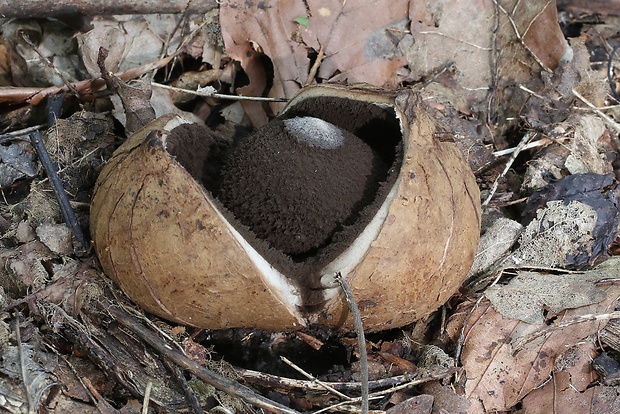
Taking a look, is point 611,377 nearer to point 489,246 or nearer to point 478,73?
point 489,246

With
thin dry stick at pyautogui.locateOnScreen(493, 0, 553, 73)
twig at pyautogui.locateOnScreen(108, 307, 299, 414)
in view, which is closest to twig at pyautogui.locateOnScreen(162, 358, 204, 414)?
twig at pyautogui.locateOnScreen(108, 307, 299, 414)

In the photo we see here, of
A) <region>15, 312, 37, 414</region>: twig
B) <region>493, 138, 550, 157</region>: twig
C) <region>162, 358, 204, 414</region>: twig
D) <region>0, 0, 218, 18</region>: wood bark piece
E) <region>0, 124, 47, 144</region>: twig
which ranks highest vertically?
<region>0, 0, 218, 18</region>: wood bark piece

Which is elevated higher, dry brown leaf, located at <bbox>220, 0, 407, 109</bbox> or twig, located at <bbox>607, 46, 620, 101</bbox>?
dry brown leaf, located at <bbox>220, 0, 407, 109</bbox>

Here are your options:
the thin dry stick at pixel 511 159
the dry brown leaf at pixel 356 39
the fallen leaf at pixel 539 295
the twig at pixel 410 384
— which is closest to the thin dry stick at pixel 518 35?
the thin dry stick at pixel 511 159

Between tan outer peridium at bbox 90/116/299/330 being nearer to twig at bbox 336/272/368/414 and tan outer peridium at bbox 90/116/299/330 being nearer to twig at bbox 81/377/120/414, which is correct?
twig at bbox 336/272/368/414

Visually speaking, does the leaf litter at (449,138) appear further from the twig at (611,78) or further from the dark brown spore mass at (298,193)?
the dark brown spore mass at (298,193)

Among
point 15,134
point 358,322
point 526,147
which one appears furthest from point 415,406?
point 15,134

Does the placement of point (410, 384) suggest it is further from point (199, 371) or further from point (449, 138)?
point (449, 138)
